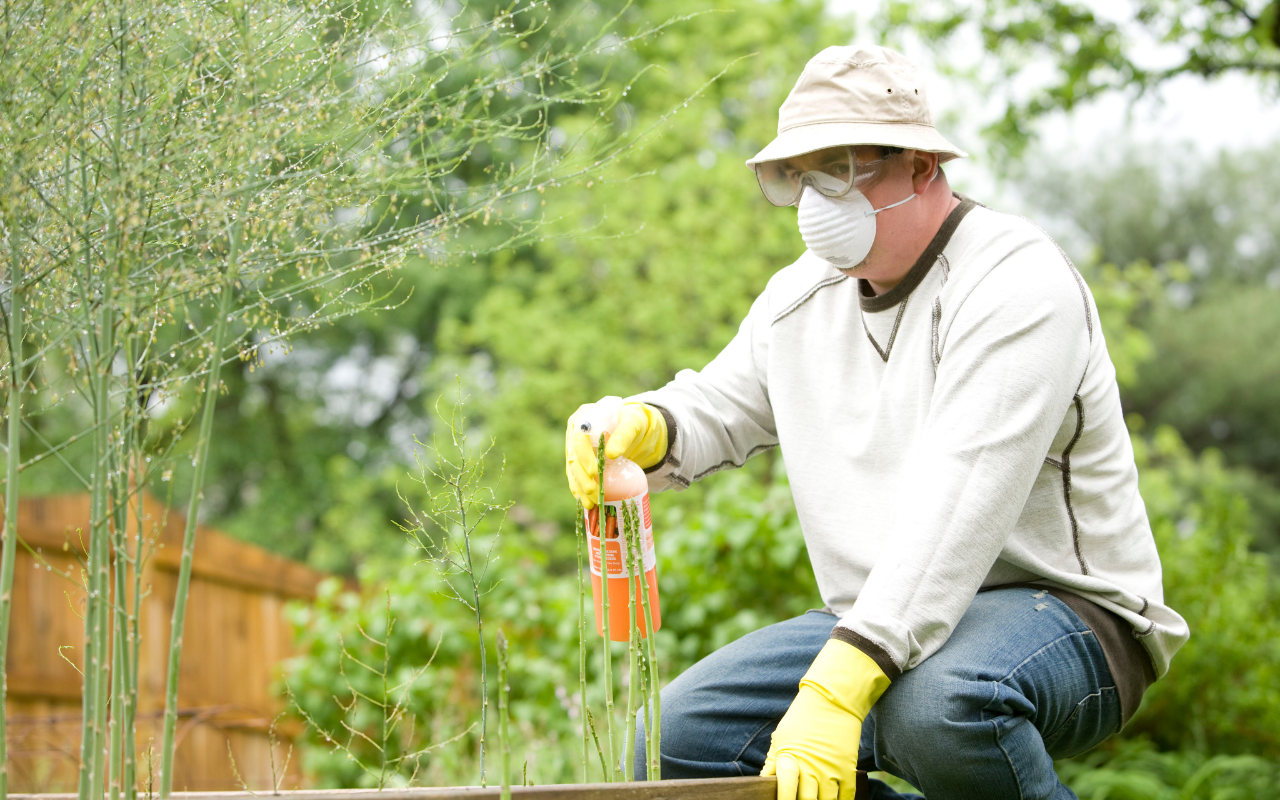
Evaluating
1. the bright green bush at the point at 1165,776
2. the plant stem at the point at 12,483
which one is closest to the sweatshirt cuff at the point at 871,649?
the plant stem at the point at 12,483

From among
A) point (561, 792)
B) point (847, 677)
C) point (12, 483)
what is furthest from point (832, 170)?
point (12, 483)

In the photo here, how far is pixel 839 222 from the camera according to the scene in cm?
189

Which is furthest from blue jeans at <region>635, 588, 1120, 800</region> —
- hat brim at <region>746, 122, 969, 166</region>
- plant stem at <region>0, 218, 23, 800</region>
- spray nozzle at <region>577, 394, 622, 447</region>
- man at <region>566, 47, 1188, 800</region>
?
plant stem at <region>0, 218, 23, 800</region>

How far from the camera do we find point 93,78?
4.30 ft

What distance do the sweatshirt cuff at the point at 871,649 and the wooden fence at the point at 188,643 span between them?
3604mm

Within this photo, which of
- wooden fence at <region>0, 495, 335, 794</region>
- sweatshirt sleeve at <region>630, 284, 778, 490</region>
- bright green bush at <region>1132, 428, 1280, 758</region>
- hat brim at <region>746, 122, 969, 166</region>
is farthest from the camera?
wooden fence at <region>0, 495, 335, 794</region>

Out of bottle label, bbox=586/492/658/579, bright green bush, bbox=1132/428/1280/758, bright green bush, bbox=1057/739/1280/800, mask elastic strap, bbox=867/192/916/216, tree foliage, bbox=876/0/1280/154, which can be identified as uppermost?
tree foliage, bbox=876/0/1280/154

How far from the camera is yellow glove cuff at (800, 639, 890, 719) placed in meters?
1.61

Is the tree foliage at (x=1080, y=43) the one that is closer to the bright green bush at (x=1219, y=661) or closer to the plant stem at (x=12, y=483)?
the bright green bush at (x=1219, y=661)

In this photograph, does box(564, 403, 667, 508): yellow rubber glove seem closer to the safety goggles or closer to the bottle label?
the bottle label

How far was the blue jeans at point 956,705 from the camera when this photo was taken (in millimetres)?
1648

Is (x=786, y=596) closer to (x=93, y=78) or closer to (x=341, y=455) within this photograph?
(x=93, y=78)

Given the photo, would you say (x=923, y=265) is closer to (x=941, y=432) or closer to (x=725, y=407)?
(x=941, y=432)

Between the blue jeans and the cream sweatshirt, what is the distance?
0.22 feet
